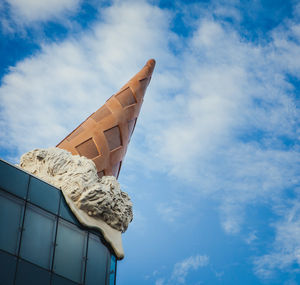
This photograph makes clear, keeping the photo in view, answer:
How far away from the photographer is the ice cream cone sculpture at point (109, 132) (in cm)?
2481

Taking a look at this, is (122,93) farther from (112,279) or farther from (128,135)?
(112,279)

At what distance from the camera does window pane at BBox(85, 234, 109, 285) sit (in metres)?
19.1

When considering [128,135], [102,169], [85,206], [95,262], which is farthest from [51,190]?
[128,135]

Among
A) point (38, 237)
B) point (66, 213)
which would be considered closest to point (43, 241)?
point (38, 237)

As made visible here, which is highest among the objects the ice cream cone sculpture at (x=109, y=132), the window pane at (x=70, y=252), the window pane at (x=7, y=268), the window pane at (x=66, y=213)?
the ice cream cone sculpture at (x=109, y=132)

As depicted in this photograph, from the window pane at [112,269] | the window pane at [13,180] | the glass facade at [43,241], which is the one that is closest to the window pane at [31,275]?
the glass facade at [43,241]

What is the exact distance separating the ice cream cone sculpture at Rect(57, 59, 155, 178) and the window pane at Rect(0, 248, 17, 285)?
8612 mm

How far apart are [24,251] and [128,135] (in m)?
11.5

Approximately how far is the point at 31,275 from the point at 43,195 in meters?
3.39

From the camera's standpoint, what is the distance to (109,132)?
26.0 m

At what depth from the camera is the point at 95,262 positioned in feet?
64.0

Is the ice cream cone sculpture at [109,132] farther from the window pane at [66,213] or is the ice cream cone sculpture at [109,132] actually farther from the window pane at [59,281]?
the window pane at [59,281]

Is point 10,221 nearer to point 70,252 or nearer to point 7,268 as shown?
point 7,268

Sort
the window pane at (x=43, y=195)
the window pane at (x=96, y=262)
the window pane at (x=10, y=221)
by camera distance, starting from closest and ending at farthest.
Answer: the window pane at (x=10, y=221), the window pane at (x=43, y=195), the window pane at (x=96, y=262)
